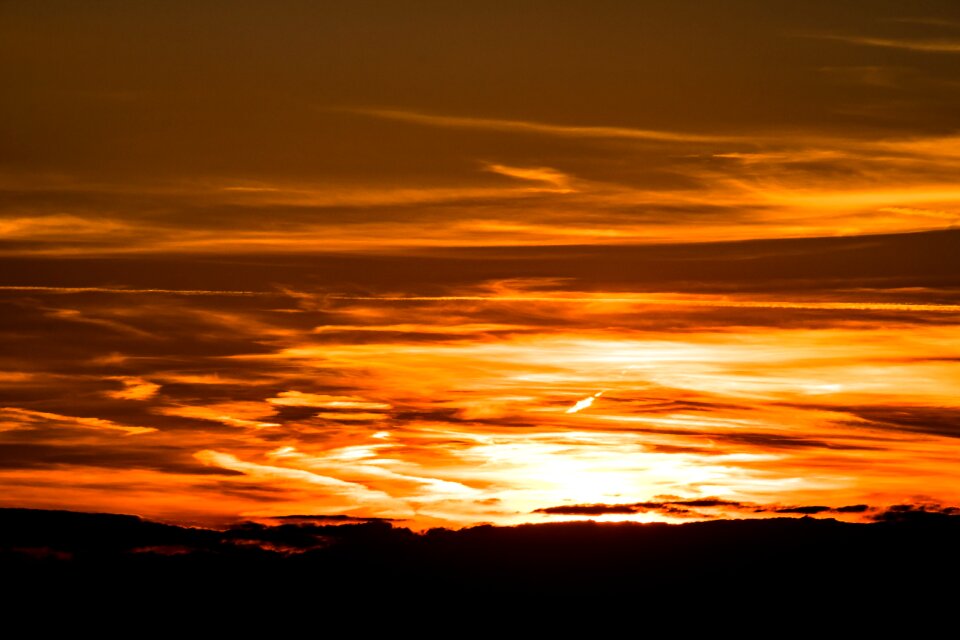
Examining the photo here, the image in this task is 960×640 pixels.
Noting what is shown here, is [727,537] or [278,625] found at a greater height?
[727,537]

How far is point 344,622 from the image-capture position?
63.2 meters

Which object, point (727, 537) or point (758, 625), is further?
point (727, 537)

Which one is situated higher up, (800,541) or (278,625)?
(800,541)

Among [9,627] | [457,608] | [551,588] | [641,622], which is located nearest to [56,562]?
[9,627]

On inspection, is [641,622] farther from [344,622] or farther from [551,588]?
[344,622]

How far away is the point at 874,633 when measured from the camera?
197ft

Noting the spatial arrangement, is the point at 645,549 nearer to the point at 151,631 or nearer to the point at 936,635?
the point at 936,635

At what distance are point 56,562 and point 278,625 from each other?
11.6m

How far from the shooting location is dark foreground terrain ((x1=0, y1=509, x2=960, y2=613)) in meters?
62.6

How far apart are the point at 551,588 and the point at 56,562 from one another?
24.3 metres

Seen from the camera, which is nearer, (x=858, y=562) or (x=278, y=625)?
(x=278, y=625)

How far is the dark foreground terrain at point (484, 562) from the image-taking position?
205 ft

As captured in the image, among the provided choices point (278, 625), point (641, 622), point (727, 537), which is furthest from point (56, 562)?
point (727, 537)

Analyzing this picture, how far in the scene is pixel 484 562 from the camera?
64875mm
